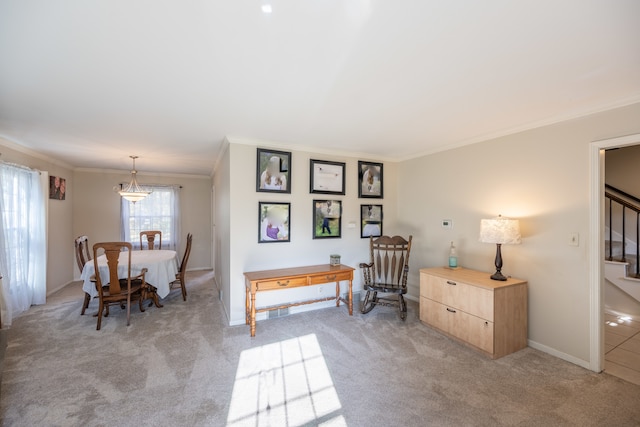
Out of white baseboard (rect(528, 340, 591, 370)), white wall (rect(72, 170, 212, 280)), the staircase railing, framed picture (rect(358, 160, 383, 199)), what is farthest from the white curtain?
the staircase railing

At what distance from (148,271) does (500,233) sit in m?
4.57

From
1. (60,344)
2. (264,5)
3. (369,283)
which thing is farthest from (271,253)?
(264,5)

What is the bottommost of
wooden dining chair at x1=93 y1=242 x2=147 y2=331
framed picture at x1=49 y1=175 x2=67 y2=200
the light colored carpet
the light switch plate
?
the light colored carpet

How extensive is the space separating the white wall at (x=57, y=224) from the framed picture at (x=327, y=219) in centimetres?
420

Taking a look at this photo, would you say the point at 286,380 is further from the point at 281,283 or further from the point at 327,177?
the point at 327,177

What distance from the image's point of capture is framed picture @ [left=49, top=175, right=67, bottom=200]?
4.62m

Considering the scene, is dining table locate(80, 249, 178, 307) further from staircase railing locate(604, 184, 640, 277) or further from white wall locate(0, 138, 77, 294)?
staircase railing locate(604, 184, 640, 277)

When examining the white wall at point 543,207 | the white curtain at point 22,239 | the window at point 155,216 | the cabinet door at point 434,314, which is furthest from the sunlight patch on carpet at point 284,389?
the window at point 155,216

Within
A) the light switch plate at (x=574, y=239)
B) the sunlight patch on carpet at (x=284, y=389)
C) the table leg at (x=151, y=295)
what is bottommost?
the sunlight patch on carpet at (x=284, y=389)

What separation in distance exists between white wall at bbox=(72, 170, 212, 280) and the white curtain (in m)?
1.53

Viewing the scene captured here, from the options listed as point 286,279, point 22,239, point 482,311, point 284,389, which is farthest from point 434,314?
point 22,239

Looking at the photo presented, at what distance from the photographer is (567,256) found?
259cm

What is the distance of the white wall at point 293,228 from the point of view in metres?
3.40

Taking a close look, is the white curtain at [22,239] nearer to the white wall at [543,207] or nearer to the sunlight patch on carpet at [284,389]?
the sunlight patch on carpet at [284,389]
